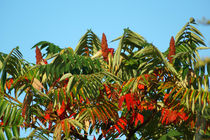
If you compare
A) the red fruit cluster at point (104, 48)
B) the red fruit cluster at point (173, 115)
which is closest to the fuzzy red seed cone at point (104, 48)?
the red fruit cluster at point (104, 48)

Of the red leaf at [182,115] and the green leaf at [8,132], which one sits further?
the red leaf at [182,115]

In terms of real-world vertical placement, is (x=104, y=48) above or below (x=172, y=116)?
above

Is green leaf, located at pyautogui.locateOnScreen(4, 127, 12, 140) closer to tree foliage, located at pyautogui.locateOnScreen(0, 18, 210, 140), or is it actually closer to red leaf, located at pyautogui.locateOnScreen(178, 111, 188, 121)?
tree foliage, located at pyautogui.locateOnScreen(0, 18, 210, 140)

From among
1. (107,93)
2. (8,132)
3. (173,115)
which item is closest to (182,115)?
(173,115)

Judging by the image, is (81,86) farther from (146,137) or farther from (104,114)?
(146,137)

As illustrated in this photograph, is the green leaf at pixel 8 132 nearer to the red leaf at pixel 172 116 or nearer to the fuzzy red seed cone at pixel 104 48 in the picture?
the fuzzy red seed cone at pixel 104 48

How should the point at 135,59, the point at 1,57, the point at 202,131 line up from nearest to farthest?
1. the point at 202,131
2. the point at 1,57
3. the point at 135,59

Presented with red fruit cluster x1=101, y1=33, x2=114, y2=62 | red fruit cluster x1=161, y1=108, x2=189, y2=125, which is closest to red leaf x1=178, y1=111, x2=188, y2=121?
red fruit cluster x1=161, y1=108, x2=189, y2=125

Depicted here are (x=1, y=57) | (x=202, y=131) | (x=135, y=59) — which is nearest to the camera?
(x=202, y=131)

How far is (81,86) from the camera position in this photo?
20.3 ft

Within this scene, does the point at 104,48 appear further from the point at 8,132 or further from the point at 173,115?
the point at 8,132

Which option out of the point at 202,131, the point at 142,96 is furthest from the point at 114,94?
the point at 202,131

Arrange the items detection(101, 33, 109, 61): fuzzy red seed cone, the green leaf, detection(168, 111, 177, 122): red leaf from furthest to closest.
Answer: detection(101, 33, 109, 61): fuzzy red seed cone → detection(168, 111, 177, 122): red leaf → the green leaf

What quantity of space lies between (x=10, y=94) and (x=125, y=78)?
83.2 inches
